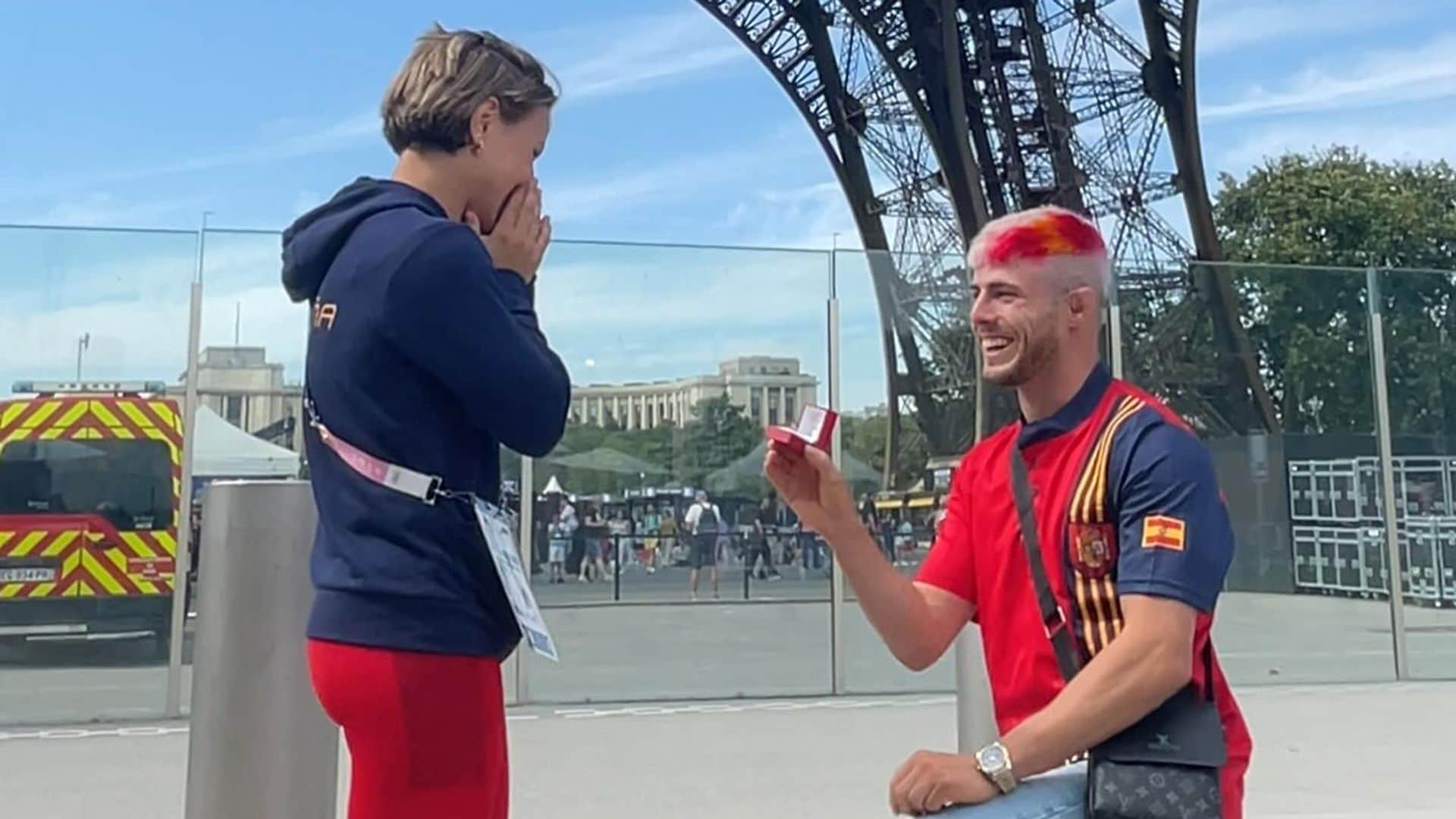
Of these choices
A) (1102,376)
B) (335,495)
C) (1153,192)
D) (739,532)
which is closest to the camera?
(335,495)

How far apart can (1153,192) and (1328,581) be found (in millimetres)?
15167

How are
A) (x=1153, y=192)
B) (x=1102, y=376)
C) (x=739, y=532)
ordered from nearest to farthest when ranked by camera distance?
(x=1102, y=376) → (x=739, y=532) → (x=1153, y=192)

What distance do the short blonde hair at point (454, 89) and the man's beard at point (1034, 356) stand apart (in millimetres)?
612

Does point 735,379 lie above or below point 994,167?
below

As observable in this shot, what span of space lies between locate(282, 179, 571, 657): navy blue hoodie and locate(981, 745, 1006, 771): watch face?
51 centimetres

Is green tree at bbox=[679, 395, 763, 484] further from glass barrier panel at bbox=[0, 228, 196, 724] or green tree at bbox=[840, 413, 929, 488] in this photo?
glass barrier panel at bbox=[0, 228, 196, 724]

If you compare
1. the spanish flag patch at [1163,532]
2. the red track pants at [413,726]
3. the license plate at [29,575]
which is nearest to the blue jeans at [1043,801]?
the spanish flag patch at [1163,532]

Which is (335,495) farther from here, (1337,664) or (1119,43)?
(1119,43)

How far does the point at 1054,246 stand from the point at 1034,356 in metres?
0.13

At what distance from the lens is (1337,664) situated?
28.8ft

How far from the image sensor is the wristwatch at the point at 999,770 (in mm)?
1360

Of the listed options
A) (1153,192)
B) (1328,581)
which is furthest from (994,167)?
(1328,581)

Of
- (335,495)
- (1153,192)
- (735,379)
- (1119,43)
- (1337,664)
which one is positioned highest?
(1119,43)

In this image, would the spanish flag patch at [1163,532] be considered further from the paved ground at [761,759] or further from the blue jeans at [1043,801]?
the paved ground at [761,759]
